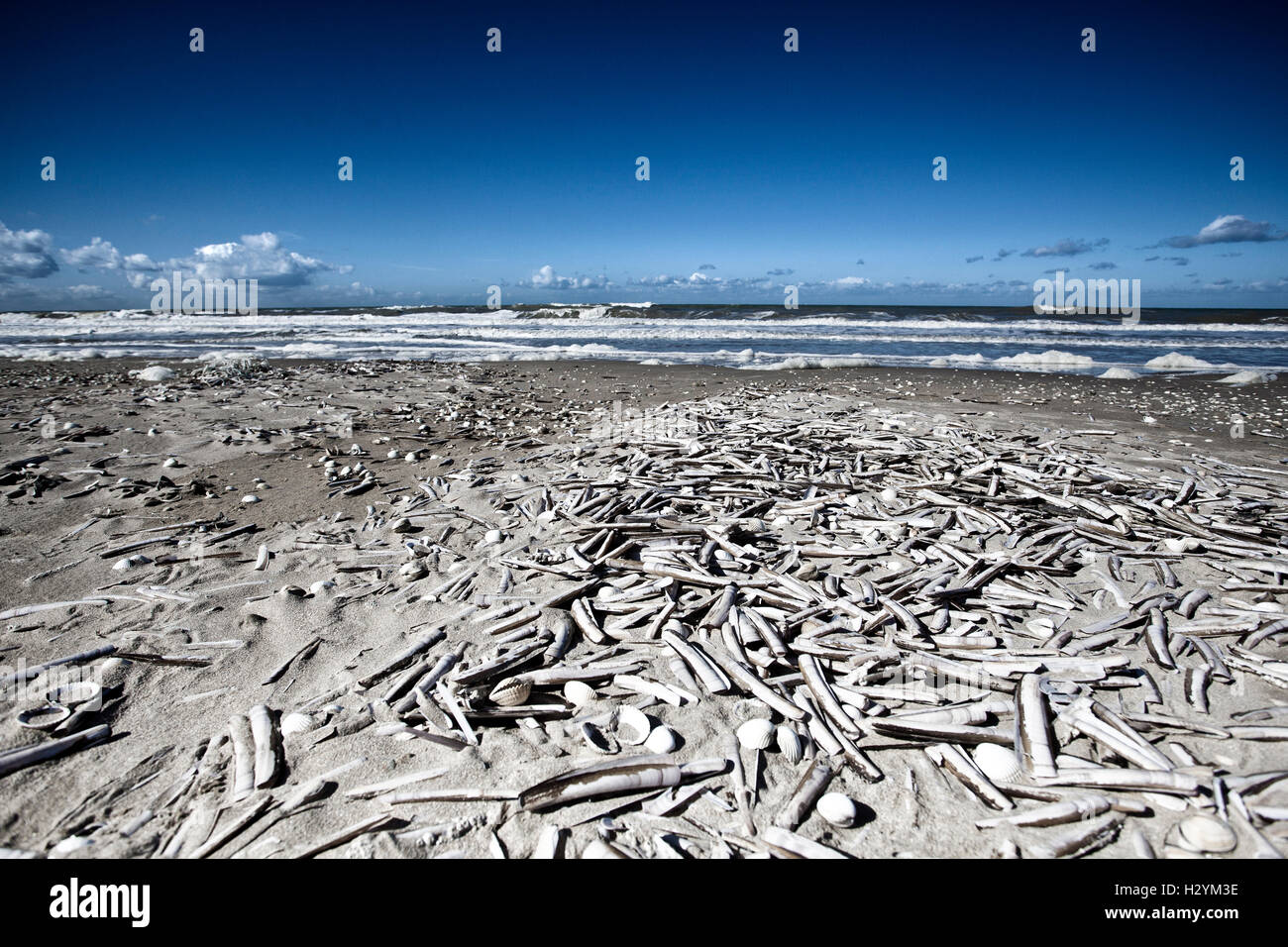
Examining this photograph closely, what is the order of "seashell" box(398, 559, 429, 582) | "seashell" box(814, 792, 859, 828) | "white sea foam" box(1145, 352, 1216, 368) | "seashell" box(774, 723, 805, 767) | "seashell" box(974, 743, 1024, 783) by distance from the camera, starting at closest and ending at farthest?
"seashell" box(814, 792, 859, 828)
"seashell" box(974, 743, 1024, 783)
"seashell" box(774, 723, 805, 767)
"seashell" box(398, 559, 429, 582)
"white sea foam" box(1145, 352, 1216, 368)

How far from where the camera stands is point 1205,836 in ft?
6.35

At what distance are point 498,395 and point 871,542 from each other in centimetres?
1010

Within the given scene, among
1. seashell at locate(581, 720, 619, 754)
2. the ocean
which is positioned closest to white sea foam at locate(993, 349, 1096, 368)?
the ocean

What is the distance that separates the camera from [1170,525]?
15.1ft

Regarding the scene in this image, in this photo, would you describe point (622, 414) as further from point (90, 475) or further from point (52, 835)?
point (52, 835)

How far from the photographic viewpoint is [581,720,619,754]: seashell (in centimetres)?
246

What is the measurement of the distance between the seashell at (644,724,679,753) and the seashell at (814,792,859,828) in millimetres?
632

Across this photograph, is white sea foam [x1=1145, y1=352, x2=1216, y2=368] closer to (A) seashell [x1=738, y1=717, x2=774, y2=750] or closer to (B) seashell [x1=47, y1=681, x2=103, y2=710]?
(A) seashell [x1=738, y1=717, x2=774, y2=750]

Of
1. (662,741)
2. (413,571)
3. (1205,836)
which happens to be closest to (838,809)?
(662,741)

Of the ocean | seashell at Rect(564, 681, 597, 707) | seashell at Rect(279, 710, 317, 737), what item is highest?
the ocean

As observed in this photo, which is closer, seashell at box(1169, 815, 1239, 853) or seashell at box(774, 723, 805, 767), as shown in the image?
seashell at box(1169, 815, 1239, 853)

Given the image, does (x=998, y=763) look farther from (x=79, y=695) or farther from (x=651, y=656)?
(x=79, y=695)

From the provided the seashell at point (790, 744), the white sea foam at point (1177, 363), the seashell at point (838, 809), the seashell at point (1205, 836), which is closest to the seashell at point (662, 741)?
the seashell at point (790, 744)
